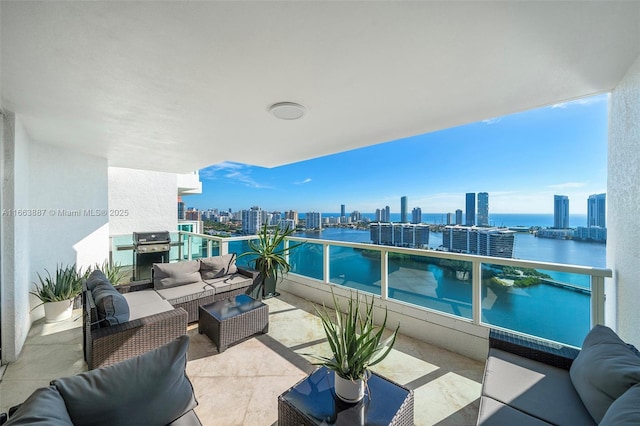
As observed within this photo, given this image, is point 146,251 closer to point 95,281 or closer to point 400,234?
point 95,281

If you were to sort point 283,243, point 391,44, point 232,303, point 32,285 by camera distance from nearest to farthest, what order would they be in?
point 391,44, point 232,303, point 32,285, point 283,243

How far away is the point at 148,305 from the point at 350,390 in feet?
8.76

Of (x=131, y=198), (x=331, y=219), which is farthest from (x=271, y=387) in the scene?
(x=131, y=198)

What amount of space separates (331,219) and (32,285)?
16.5ft

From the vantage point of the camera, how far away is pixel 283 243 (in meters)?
4.70

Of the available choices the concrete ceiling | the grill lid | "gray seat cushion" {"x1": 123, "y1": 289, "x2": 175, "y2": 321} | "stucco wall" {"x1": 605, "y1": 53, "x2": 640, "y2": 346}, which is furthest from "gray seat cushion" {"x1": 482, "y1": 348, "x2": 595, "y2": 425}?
the grill lid

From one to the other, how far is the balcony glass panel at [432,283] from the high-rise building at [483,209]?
819 millimetres

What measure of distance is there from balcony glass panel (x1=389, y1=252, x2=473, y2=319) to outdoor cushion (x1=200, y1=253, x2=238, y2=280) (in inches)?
104

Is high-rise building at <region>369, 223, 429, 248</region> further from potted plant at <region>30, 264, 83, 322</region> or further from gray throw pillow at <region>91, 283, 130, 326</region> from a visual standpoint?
potted plant at <region>30, 264, 83, 322</region>

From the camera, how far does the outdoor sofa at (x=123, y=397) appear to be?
3.03ft

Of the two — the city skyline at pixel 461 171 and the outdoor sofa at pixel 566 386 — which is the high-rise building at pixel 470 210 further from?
the outdoor sofa at pixel 566 386

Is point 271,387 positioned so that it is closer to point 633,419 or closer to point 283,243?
point 633,419

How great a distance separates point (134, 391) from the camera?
114 cm

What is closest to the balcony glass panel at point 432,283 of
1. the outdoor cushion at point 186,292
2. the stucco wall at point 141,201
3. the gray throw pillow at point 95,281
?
the outdoor cushion at point 186,292
